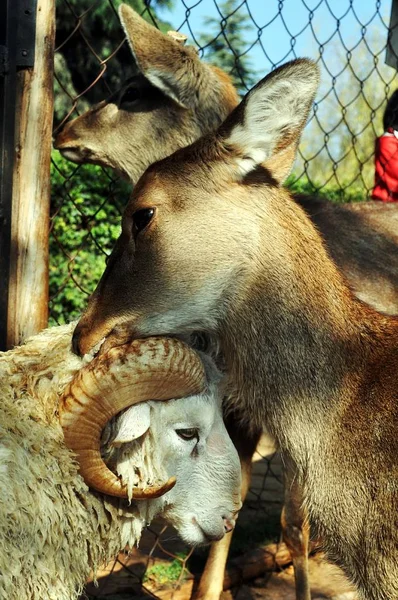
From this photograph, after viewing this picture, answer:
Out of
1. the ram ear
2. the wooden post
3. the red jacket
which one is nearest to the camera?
the ram ear

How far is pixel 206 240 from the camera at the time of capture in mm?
3131

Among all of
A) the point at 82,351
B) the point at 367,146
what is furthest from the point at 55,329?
the point at 367,146

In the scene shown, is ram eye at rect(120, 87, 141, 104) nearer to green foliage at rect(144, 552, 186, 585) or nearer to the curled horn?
the curled horn

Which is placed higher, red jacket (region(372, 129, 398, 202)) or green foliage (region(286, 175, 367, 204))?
red jacket (region(372, 129, 398, 202))

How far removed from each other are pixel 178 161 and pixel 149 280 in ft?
1.65

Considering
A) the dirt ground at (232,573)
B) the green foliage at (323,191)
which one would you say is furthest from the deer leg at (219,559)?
the green foliage at (323,191)

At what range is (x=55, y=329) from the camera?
352 cm

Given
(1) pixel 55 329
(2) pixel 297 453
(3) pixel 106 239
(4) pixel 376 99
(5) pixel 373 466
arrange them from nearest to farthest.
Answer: (5) pixel 373 466 → (2) pixel 297 453 → (1) pixel 55 329 → (3) pixel 106 239 → (4) pixel 376 99

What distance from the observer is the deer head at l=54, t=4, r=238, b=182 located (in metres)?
4.83

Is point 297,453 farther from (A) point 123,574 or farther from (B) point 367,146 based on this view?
(B) point 367,146

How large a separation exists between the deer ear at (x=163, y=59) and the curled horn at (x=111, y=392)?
2.16 m

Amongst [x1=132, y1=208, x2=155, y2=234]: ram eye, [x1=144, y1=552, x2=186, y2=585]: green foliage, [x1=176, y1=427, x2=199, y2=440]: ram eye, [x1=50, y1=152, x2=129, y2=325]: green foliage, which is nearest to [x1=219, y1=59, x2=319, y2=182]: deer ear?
[x1=132, y1=208, x2=155, y2=234]: ram eye

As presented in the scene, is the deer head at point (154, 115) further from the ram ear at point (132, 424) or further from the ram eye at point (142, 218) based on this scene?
the ram ear at point (132, 424)

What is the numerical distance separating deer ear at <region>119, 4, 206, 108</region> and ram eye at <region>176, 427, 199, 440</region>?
227cm
